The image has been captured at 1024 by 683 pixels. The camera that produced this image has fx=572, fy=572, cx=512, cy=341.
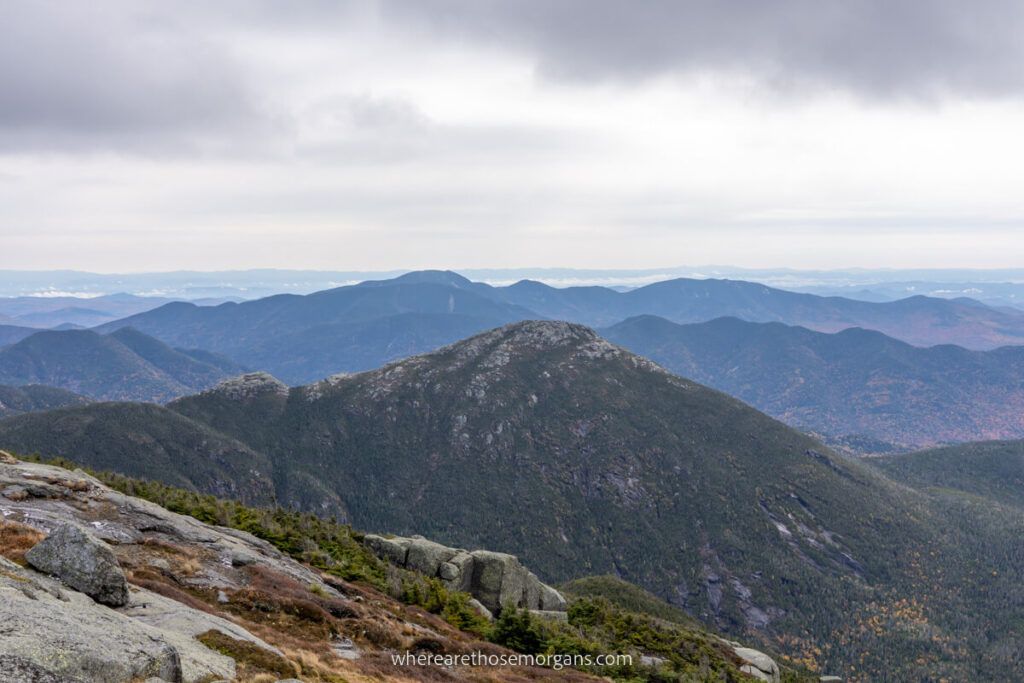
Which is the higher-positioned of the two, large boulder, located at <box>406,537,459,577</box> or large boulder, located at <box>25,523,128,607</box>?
large boulder, located at <box>25,523,128,607</box>

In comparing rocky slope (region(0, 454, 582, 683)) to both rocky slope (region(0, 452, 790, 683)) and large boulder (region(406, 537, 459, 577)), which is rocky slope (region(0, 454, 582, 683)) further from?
large boulder (region(406, 537, 459, 577))

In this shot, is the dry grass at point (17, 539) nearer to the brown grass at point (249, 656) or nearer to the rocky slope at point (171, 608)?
the rocky slope at point (171, 608)

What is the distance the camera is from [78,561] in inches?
1159

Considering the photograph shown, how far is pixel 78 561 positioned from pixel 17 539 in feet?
24.3

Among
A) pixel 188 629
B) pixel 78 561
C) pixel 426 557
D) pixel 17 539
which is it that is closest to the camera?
pixel 78 561

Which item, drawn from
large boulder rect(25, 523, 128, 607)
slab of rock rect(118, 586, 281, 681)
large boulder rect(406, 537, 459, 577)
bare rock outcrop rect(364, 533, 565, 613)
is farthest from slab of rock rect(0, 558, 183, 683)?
bare rock outcrop rect(364, 533, 565, 613)

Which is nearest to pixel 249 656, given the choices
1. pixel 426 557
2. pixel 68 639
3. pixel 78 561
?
pixel 78 561

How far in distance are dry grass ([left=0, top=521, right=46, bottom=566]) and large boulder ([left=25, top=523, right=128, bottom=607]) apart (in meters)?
1.64

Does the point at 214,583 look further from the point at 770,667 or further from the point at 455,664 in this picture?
the point at 770,667

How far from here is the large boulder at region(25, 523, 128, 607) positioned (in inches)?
1148

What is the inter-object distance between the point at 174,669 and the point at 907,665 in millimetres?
253191

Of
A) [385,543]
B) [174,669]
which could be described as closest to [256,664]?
[174,669]

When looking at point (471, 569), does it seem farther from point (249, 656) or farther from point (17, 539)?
point (17, 539)

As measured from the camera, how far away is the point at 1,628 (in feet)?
65.1
